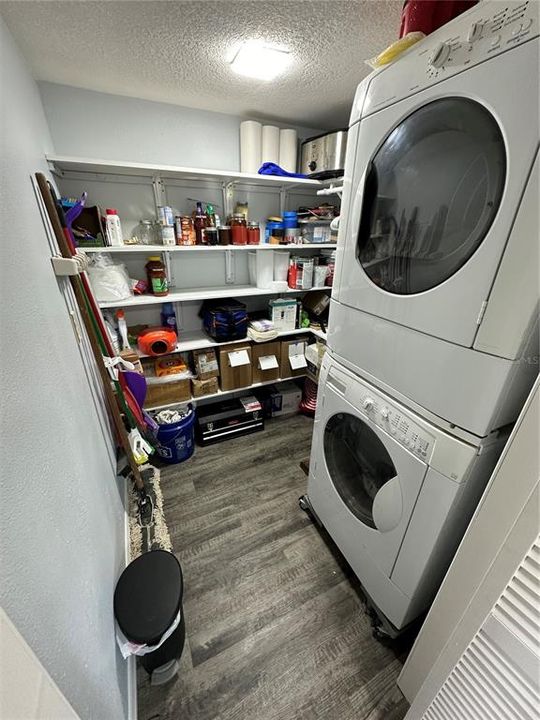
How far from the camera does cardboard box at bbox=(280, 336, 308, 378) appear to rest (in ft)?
7.15

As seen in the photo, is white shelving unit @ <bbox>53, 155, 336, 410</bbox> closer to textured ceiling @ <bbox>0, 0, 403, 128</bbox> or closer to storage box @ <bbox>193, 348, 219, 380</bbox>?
storage box @ <bbox>193, 348, 219, 380</bbox>

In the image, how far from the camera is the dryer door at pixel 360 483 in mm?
880

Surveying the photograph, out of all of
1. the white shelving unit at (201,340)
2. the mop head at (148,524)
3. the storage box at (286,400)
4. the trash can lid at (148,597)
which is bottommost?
the mop head at (148,524)

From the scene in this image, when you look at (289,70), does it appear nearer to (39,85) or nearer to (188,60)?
(188,60)

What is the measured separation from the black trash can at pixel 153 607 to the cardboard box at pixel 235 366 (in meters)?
1.15

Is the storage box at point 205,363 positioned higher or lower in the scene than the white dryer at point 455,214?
lower

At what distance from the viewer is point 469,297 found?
2.10ft

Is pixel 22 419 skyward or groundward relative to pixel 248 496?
skyward

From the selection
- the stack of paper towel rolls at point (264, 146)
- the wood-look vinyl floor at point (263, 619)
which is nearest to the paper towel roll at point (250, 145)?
the stack of paper towel rolls at point (264, 146)

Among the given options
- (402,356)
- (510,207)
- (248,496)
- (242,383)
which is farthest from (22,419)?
(242,383)

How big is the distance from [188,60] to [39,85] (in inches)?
31.9

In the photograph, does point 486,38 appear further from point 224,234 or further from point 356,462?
point 224,234

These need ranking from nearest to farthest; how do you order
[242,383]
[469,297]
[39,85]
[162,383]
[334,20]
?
[469,297] < [334,20] < [39,85] < [162,383] < [242,383]

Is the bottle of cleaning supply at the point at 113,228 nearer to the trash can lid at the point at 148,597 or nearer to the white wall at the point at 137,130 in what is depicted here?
the white wall at the point at 137,130
